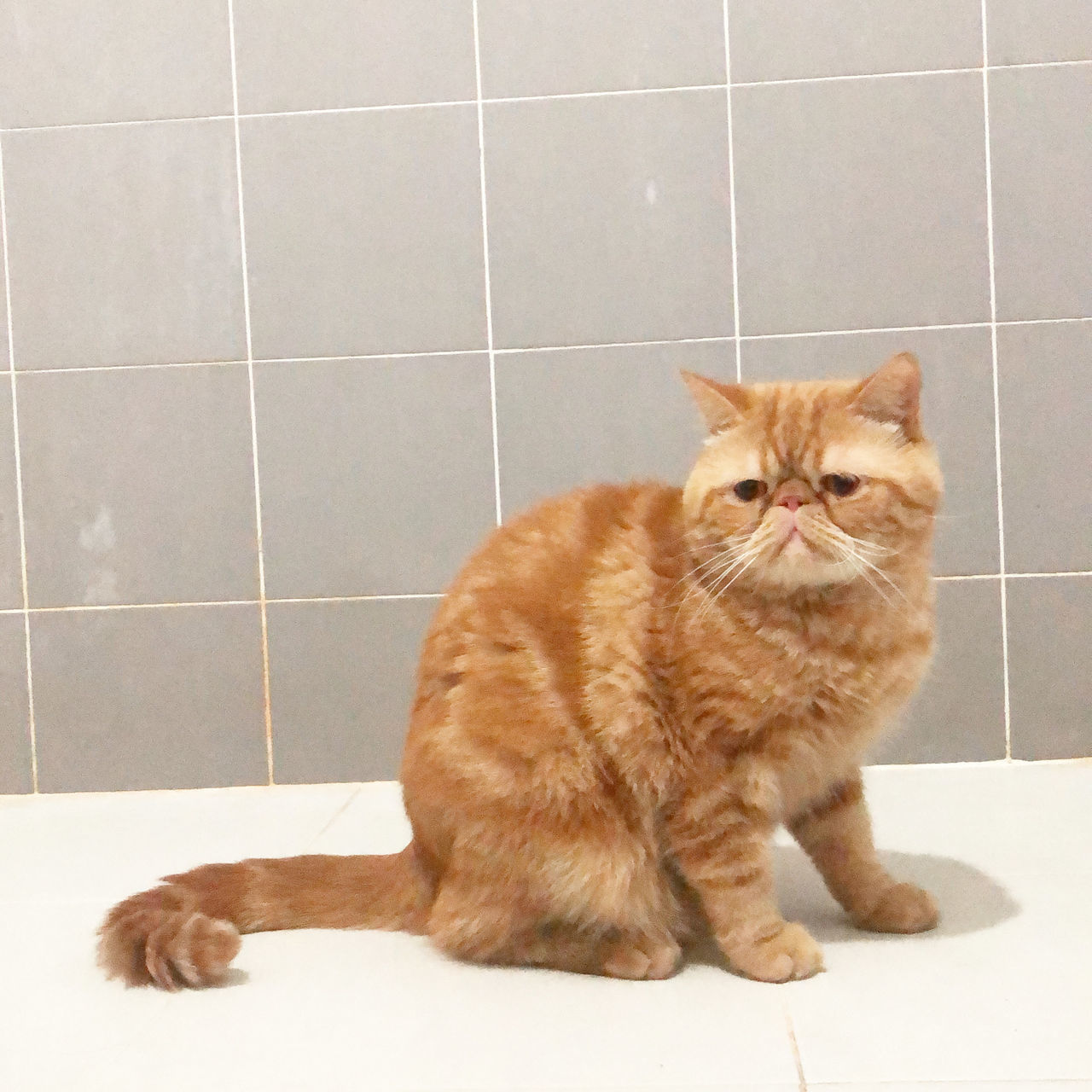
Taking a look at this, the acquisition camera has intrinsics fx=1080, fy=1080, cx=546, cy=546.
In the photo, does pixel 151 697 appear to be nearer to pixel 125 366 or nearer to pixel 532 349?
pixel 125 366

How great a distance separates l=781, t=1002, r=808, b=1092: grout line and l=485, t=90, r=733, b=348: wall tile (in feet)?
4.22

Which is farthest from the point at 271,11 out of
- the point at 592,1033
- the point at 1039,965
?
the point at 1039,965

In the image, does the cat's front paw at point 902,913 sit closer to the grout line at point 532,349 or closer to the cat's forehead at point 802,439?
the cat's forehead at point 802,439

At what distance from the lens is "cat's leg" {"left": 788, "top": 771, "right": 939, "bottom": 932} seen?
1332 millimetres

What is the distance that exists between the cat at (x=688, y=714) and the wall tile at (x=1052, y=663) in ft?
2.80

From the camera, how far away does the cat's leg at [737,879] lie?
121 centimetres

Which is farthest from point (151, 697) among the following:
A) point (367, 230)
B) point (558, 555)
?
point (558, 555)

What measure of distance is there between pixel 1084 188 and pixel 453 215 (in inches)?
46.4

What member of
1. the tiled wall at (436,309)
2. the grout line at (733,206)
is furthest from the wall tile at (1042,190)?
the grout line at (733,206)

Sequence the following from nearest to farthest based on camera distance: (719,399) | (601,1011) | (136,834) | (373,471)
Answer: (601,1011) → (719,399) → (136,834) → (373,471)

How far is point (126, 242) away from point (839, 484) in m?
1.56

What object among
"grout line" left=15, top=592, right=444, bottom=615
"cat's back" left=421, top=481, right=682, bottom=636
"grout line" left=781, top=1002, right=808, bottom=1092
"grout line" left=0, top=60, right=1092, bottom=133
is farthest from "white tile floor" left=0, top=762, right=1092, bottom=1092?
"grout line" left=0, top=60, right=1092, bottom=133

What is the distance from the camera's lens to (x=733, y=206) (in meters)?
2.04

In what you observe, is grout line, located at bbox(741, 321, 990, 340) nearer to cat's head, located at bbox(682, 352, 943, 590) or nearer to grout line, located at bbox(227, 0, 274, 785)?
cat's head, located at bbox(682, 352, 943, 590)
